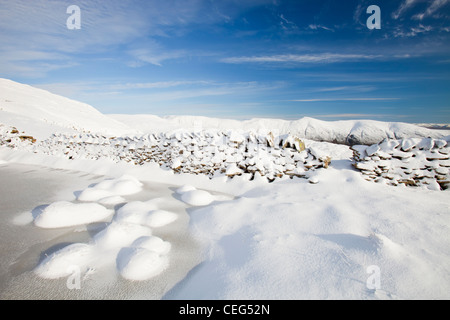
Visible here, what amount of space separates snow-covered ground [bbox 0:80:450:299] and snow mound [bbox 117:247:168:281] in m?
0.01

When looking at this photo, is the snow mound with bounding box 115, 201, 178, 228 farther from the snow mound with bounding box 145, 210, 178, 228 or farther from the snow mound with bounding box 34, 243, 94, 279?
the snow mound with bounding box 34, 243, 94, 279

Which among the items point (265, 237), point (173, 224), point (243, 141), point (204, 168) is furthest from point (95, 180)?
point (265, 237)

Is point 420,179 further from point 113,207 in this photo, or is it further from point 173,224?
point 113,207

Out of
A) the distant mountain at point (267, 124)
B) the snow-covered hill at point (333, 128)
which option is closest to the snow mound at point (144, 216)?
the distant mountain at point (267, 124)

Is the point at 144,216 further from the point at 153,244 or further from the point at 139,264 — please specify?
the point at 139,264

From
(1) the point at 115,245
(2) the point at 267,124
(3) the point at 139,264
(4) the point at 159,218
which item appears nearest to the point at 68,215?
(1) the point at 115,245

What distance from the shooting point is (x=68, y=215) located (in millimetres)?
3646

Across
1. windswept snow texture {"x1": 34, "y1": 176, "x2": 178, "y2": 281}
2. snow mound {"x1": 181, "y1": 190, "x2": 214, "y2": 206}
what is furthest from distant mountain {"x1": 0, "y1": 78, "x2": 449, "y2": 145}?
windswept snow texture {"x1": 34, "y1": 176, "x2": 178, "y2": 281}

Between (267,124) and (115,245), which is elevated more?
(267,124)

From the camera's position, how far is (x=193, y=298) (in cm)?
212

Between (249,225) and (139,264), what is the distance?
6.20ft

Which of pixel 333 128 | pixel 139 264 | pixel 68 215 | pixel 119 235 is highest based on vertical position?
pixel 333 128
